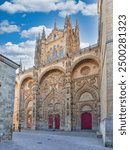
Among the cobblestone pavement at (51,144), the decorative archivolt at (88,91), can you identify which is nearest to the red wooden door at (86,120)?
the decorative archivolt at (88,91)

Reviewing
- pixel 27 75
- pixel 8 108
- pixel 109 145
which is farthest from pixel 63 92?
pixel 109 145

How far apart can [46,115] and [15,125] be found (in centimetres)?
636

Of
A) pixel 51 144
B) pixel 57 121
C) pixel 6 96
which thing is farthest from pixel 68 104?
pixel 6 96

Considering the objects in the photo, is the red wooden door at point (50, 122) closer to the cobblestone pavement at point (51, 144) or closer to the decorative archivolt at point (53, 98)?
the decorative archivolt at point (53, 98)

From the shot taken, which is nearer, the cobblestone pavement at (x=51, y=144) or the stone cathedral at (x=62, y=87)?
the cobblestone pavement at (x=51, y=144)

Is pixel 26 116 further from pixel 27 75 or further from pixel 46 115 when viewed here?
pixel 27 75

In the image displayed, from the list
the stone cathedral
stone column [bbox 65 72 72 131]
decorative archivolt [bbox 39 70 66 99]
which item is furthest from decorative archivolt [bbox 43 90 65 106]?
stone column [bbox 65 72 72 131]

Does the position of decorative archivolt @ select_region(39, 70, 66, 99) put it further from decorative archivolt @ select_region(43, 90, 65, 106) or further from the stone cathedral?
decorative archivolt @ select_region(43, 90, 65, 106)

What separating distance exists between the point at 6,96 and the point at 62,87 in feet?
45.3

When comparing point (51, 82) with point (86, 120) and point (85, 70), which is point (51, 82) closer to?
point (85, 70)

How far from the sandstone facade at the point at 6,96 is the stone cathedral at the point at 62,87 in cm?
884

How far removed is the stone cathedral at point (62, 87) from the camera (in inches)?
790

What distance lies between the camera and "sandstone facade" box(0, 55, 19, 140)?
9.25 meters

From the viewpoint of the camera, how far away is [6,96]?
969cm
